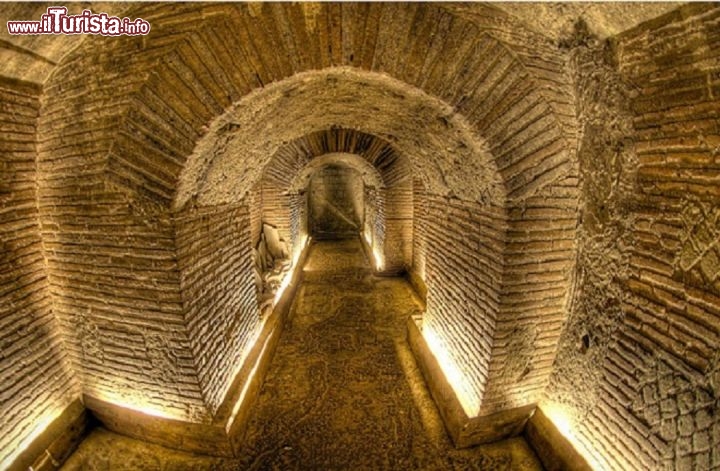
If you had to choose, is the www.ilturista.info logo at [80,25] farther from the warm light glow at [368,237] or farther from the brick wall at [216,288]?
the warm light glow at [368,237]

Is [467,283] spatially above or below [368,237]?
above

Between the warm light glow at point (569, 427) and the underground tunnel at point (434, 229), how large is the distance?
0.02 metres

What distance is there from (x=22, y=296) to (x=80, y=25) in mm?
1927

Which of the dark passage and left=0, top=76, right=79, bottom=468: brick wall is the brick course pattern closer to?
left=0, top=76, right=79, bottom=468: brick wall

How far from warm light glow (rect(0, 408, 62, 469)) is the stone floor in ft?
1.22

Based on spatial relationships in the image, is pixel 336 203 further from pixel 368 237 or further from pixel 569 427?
pixel 569 427

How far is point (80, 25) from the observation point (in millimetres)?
1731

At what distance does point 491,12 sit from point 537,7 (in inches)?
8.6

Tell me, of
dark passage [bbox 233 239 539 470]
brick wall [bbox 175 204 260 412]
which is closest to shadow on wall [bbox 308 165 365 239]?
dark passage [bbox 233 239 539 470]

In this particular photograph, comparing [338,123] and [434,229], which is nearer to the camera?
[338,123]

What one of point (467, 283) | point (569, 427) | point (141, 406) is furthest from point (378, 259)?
point (141, 406)

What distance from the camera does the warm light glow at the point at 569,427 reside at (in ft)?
6.80

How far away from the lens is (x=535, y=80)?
1633 mm

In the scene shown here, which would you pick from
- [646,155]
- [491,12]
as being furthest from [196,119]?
[646,155]
